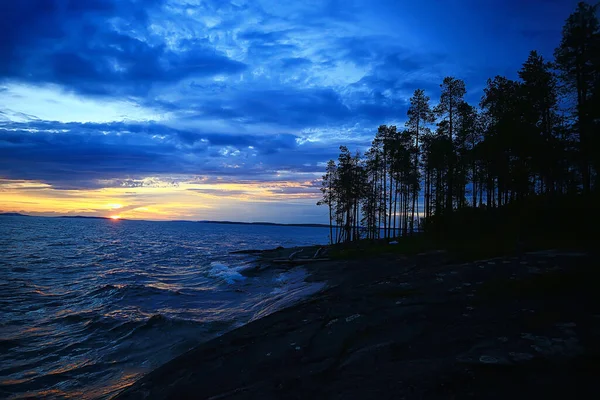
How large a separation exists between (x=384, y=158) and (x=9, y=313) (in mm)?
44378

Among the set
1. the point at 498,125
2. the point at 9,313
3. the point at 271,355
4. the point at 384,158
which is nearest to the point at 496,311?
the point at 271,355

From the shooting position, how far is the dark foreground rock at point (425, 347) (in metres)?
4.71

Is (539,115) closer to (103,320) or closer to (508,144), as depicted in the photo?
(508,144)

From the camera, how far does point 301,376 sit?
6.15 meters

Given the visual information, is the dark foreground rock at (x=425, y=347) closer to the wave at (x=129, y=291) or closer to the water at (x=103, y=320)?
the water at (x=103, y=320)

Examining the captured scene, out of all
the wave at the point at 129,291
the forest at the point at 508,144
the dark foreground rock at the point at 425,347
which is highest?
the forest at the point at 508,144

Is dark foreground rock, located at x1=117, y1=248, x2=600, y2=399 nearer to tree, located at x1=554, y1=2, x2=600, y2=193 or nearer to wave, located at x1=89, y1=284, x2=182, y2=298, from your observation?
wave, located at x1=89, y1=284, x2=182, y2=298

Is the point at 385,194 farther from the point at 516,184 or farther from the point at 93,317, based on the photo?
the point at 93,317

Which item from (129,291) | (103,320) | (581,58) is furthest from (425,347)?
(581,58)

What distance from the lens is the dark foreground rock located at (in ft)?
15.5

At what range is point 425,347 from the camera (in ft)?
20.5

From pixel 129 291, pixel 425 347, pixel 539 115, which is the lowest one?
pixel 129 291

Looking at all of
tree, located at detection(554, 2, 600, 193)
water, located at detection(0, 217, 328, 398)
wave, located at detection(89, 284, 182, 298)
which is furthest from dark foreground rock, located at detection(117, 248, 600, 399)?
tree, located at detection(554, 2, 600, 193)

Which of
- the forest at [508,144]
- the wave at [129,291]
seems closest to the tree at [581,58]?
the forest at [508,144]
